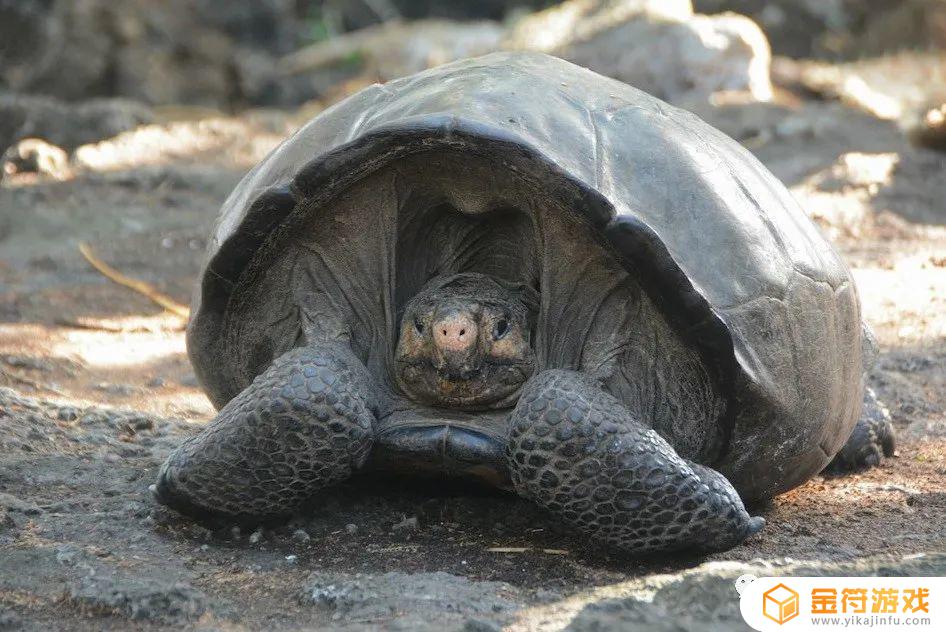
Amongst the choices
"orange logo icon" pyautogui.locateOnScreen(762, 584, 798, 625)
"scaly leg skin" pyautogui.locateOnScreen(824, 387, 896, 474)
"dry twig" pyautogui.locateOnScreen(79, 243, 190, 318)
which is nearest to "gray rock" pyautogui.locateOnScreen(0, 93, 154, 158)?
"dry twig" pyautogui.locateOnScreen(79, 243, 190, 318)

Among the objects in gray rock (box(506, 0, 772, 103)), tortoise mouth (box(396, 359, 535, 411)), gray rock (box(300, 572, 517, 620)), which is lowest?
gray rock (box(300, 572, 517, 620))

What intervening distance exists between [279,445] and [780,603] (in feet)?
3.70

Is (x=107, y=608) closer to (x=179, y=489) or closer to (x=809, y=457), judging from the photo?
(x=179, y=489)

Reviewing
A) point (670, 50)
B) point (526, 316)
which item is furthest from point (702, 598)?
point (670, 50)

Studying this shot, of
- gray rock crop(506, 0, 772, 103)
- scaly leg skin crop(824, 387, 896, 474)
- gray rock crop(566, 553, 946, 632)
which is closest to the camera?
gray rock crop(566, 553, 946, 632)

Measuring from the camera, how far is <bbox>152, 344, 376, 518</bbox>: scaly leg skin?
2814mm

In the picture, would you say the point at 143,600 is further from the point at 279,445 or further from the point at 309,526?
the point at 309,526

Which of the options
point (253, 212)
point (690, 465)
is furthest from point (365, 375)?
point (690, 465)

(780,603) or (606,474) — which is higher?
(606,474)

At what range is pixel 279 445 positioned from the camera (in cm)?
282

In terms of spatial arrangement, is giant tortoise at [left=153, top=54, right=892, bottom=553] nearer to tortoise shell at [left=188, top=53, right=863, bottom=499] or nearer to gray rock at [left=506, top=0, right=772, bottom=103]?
tortoise shell at [left=188, top=53, right=863, bottom=499]

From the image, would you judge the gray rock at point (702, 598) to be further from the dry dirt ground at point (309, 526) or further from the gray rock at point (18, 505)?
the gray rock at point (18, 505)

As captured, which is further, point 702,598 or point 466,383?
point 466,383

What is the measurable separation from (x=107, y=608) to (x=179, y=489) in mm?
506
